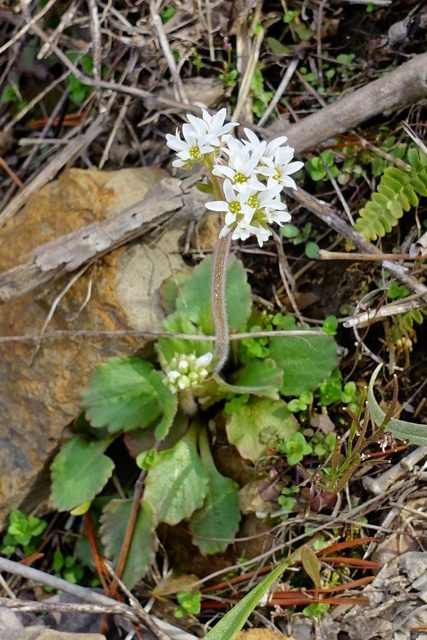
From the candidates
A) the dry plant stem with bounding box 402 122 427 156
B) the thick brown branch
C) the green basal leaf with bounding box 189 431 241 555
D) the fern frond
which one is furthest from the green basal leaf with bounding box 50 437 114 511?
the dry plant stem with bounding box 402 122 427 156

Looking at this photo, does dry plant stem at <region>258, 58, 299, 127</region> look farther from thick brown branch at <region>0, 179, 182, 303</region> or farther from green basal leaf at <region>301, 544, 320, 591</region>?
green basal leaf at <region>301, 544, 320, 591</region>

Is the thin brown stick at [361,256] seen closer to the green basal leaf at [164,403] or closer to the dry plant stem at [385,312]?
the dry plant stem at [385,312]

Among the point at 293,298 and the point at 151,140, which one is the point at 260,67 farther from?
the point at 293,298

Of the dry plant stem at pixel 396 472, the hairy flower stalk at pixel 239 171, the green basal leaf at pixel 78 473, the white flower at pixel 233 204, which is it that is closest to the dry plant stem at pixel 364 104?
the hairy flower stalk at pixel 239 171

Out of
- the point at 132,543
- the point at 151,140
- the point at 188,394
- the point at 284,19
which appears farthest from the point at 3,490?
the point at 284,19

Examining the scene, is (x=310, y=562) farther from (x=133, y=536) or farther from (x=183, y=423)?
(x=183, y=423)

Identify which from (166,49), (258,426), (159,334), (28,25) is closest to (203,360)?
(159,334)
